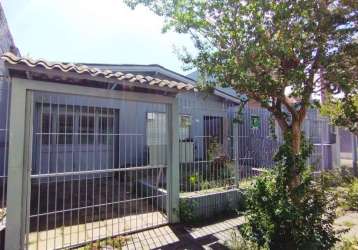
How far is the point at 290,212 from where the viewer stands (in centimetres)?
349

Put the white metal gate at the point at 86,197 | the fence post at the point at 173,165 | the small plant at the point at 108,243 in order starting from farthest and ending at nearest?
the fence post at the point at 173,165 → the white metal gate at the point at 86,197 → the small plant at the point at 108,243

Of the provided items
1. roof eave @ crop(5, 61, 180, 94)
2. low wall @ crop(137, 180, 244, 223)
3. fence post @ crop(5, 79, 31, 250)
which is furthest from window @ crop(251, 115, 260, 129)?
fence post @ crop(5, 79, 31, 250)

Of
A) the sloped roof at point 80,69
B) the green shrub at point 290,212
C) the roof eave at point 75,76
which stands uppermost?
the sloped roof at point 80,69

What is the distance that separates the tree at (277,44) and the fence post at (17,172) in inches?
124

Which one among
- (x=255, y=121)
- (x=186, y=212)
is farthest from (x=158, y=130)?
(x=255, y=121)

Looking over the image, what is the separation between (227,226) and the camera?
558 centimetres

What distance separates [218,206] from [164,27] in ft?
15.1

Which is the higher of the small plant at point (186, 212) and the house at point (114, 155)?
the house at point (114, 155)

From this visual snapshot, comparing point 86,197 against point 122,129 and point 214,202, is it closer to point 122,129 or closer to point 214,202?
point 214,202

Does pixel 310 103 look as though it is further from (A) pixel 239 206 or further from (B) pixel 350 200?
(B) pixel 350 200

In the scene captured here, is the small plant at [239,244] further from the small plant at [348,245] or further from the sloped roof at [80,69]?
the sloped roof at [80,69]

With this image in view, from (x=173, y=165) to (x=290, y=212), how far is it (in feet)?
A: 9.23

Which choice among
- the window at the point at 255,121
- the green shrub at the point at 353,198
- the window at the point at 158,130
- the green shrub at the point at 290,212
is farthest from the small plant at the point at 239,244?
the green shrub at the point at 353,198

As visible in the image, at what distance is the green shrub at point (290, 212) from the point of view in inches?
138
